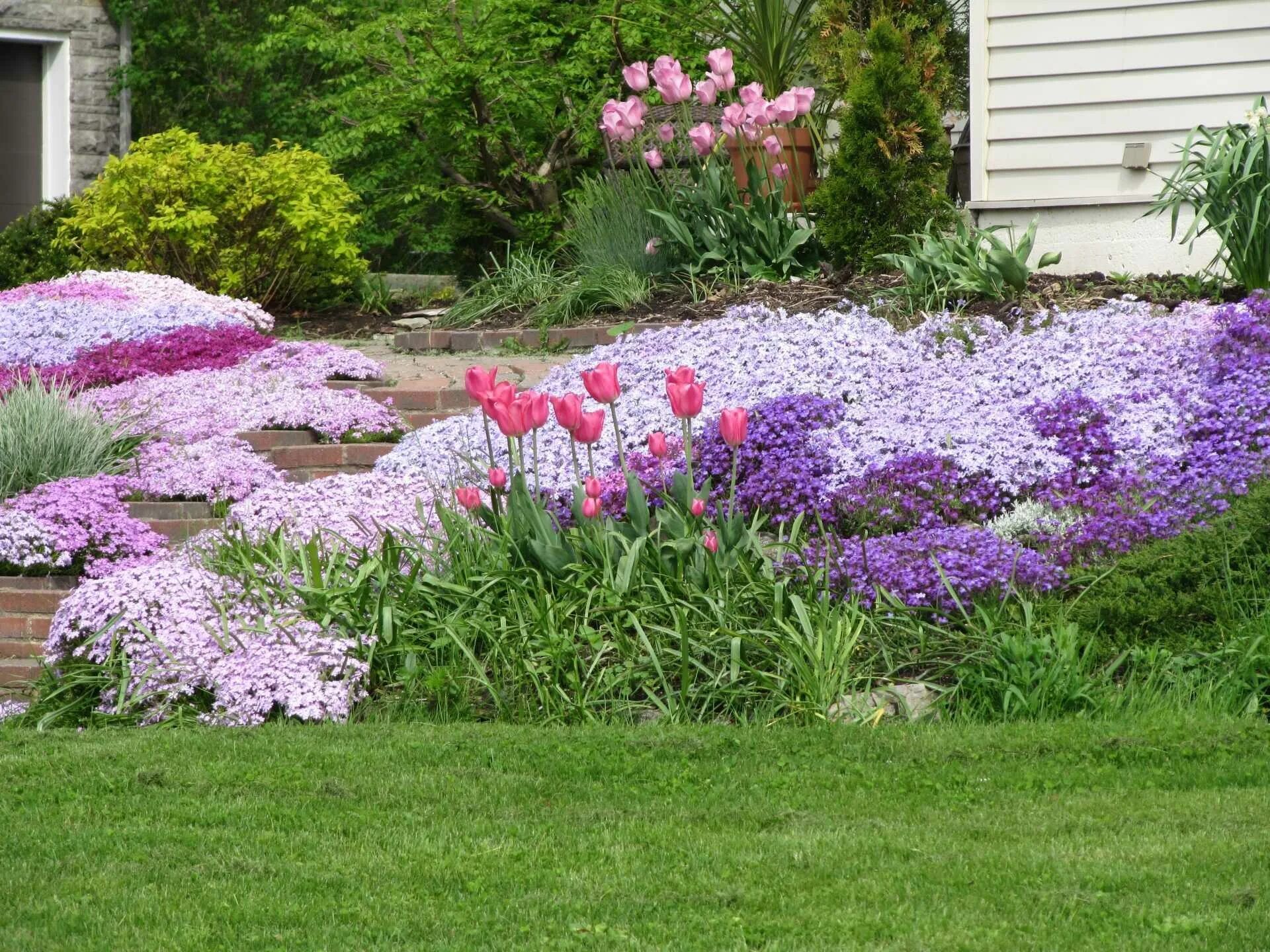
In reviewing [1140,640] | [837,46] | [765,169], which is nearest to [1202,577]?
[1140,640]

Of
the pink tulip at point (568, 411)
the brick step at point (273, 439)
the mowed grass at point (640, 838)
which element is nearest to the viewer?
the mowed grass at point (640, 838)

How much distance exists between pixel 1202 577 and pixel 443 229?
10.8 m

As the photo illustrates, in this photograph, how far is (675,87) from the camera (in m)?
9.48

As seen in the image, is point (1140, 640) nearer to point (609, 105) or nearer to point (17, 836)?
point (17, 836)

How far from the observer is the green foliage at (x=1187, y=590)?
5.29m

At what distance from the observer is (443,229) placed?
1512cm

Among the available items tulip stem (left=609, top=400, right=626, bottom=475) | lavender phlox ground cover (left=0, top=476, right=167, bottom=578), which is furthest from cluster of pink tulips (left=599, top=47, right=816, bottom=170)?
lavender phlox ground cover (left=0, top=476, right=167, bottom=578)

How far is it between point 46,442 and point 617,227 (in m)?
4.22

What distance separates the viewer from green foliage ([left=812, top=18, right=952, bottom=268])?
9508 millimetres

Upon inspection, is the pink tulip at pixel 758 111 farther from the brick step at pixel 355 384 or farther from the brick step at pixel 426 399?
the brick step at pixel 355 384

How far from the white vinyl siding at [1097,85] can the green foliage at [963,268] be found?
1.23m

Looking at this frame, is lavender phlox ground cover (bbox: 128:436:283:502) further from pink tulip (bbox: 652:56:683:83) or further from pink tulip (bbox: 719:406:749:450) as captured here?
pink tulip (bbox: 652:56:683:83)

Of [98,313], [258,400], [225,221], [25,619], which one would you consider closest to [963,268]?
[258,400]

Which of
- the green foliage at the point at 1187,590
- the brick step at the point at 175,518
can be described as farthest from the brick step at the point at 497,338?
the green foliage at the point at 1187,590
